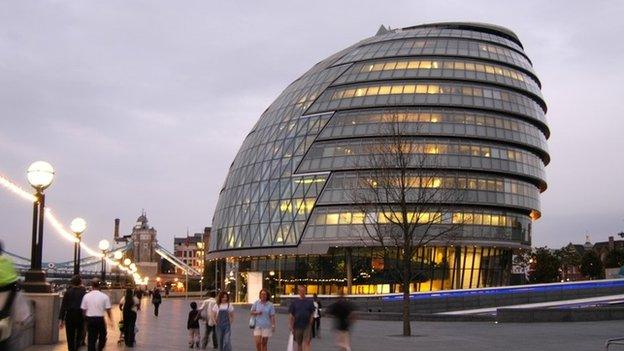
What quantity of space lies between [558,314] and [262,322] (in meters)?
26.4

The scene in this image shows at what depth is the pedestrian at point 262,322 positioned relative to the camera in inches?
859

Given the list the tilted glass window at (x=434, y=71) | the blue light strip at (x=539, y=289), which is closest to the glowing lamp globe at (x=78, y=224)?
the blue light strip at (x=539, y=289)

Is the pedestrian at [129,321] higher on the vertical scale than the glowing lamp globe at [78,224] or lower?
lower

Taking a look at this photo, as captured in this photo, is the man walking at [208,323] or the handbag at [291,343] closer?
the handbag at [291,343]

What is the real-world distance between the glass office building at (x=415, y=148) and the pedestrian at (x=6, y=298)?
70.8 meters

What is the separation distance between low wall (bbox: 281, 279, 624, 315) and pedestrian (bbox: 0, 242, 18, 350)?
4965 centimetres

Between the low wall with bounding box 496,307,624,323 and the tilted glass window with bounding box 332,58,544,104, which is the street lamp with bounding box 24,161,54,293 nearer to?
the low wall with bounding box 496,307,624,323

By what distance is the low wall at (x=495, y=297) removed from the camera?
58.9 m

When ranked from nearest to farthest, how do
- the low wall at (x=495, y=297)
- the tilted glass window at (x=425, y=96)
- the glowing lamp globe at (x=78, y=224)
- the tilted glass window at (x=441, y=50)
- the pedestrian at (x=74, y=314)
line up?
the pedestrian at (x=74, y=314) < the glowing lamp globe at (x=78, y=224) < the low wall at (x=495, y=297) < the tilted glass window at (x=425, y=96) < the tilted glass window at (x=441, y=50)

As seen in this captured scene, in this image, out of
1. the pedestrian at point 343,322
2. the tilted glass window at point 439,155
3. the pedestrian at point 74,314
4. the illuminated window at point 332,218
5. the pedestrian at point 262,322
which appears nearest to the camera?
the pedestrian at point 74,314

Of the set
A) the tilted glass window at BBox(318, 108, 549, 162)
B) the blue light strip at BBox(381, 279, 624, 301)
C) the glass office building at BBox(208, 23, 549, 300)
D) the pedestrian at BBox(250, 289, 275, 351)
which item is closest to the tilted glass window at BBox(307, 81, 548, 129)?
the glass office building at BBox(208, 23, 549, 300)

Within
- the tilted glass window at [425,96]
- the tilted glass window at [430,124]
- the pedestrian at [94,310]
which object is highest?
the tilted glass window at [425,96]

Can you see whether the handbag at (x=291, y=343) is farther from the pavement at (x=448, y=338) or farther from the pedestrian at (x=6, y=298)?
the pedestrian at (x=6, y=298)

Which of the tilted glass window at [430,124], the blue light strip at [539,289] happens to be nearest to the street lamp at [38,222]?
the blue light strip at [539,289]
